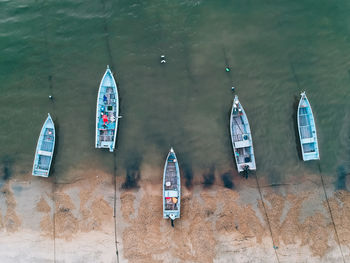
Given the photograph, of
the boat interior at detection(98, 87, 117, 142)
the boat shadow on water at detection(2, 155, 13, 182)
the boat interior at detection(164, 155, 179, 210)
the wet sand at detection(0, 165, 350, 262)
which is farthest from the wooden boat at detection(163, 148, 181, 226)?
the boat shadow on water at detection(2, 155, 13, 182)

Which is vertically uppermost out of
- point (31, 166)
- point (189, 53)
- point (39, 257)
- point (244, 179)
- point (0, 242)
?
point (189, 53)

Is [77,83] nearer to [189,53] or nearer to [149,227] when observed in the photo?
[189,53]

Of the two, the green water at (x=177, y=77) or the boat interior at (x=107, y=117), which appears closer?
the boat interior at (x=107, y=117)

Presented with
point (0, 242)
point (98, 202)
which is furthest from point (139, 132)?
point (0, 242)

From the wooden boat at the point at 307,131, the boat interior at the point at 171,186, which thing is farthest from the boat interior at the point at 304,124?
the boat interior at the point at 171,186

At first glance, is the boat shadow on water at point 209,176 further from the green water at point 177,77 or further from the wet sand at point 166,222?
the green water at point 177,77

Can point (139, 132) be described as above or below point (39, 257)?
above
